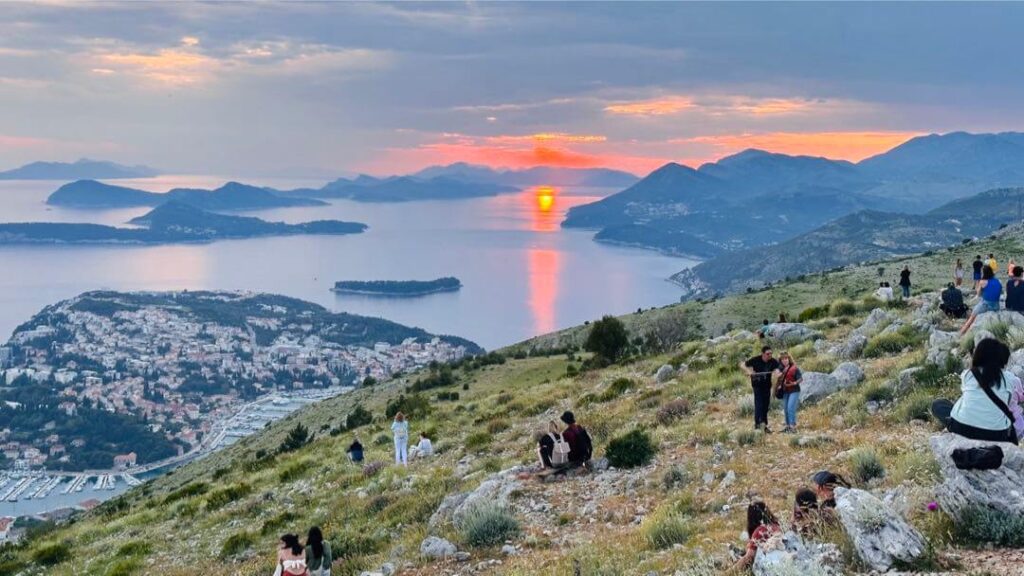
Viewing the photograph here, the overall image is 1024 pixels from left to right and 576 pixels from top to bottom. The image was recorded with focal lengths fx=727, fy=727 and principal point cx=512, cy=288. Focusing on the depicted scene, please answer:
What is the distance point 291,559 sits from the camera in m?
8.55

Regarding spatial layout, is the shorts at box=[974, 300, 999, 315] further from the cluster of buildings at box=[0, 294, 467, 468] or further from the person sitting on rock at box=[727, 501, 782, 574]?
the cluster of buildings at box=[0, 294, 467, 468]

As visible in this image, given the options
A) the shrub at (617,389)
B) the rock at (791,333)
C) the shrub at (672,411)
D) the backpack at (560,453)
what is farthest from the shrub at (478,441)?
the rock at (791,333)

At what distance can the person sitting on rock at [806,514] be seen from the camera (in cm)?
606

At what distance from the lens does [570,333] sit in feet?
145

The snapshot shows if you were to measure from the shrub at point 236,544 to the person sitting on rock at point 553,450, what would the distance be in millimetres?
5043

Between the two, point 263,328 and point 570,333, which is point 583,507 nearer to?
point 570,333

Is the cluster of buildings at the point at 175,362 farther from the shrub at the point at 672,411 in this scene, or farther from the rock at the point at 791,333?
the shrub at the point at 672,411

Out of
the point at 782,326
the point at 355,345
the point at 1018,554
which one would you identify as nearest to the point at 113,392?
the point at 355,345

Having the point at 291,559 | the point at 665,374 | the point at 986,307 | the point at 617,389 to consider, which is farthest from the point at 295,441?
the point at 986,307

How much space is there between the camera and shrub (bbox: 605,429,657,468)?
1095cm

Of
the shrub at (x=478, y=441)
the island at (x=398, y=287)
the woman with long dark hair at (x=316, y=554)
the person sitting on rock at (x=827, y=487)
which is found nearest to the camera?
the person sitting on rock at (x=827, y=487)

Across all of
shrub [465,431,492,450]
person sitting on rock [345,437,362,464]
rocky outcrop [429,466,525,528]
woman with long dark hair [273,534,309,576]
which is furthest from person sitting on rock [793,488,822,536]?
person sitting on rock [345,437,362,464]

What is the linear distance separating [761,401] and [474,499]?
4.78 meters

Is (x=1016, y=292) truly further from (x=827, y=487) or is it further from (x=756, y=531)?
(x=756, y=531)
